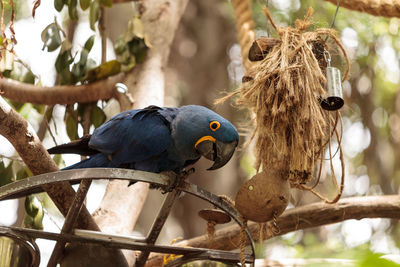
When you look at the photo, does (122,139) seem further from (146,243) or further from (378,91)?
(378,91)

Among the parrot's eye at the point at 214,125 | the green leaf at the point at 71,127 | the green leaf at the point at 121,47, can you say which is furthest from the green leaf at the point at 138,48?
the parrot's eye at the point at 214,125

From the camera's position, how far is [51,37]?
2469mm

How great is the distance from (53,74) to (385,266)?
5224mm

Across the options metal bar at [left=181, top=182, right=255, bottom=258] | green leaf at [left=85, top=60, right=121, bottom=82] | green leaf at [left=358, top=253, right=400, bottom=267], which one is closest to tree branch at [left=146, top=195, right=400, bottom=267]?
metal bar at [left=181, top=182, right=255, bottom=258]

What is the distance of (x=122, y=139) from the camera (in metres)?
1.75

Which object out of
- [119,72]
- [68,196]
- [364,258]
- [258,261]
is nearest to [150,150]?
[68,196]

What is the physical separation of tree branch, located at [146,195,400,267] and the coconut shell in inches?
24.3

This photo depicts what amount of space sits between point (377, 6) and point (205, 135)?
3.39 feet

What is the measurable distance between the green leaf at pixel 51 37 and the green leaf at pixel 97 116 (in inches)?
16.1

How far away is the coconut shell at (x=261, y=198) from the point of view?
4.75 feet

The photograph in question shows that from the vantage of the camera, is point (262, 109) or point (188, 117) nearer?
point (262, 109)

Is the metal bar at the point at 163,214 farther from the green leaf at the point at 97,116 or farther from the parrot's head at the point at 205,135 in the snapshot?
the green leaf at the point at 97,116

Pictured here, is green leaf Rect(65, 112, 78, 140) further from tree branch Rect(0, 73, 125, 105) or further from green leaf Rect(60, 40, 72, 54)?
green leaf Rect(60, 40, 72, 54)

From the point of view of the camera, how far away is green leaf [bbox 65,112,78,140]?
101 inches
